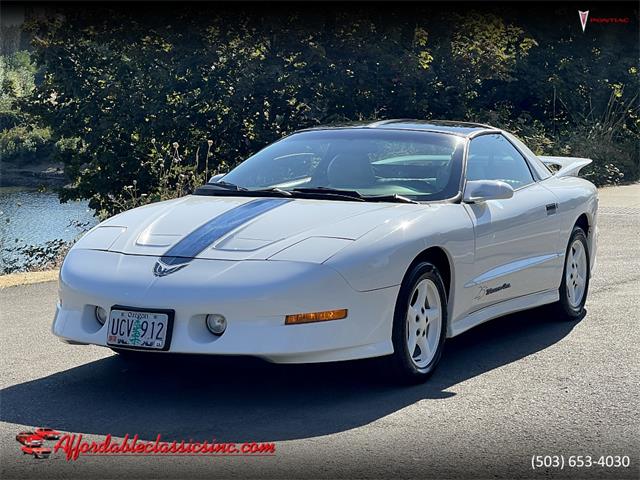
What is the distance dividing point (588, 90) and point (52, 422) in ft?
72.3

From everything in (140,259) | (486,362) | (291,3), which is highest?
(291,3)

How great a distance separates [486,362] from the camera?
704 cm

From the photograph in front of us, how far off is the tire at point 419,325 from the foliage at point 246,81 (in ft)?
52.6

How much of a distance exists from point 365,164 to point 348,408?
6.37 ft

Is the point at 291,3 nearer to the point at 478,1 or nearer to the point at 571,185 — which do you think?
the point at 478,1

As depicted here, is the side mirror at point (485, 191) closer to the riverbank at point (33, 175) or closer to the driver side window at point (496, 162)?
the driver side window at point (496, 162)

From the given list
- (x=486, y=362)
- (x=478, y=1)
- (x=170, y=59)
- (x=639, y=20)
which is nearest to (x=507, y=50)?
(x=478, y=1)

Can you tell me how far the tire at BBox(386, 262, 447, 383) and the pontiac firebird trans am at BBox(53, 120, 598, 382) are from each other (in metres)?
0.01

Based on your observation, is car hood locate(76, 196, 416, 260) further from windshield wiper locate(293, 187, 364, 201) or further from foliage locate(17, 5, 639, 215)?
foliage locate(17, 5, 639, 215)

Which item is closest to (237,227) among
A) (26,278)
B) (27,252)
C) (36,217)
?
(26,278)

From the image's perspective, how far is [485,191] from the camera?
23.1 feet

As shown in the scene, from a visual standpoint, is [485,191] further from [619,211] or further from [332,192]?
[619,211]

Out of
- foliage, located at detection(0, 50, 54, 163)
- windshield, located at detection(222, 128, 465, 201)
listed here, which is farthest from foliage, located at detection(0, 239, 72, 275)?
foliage, located at detection(0, 50, 54, 163)

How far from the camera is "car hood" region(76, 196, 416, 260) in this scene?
6121 millimetres
